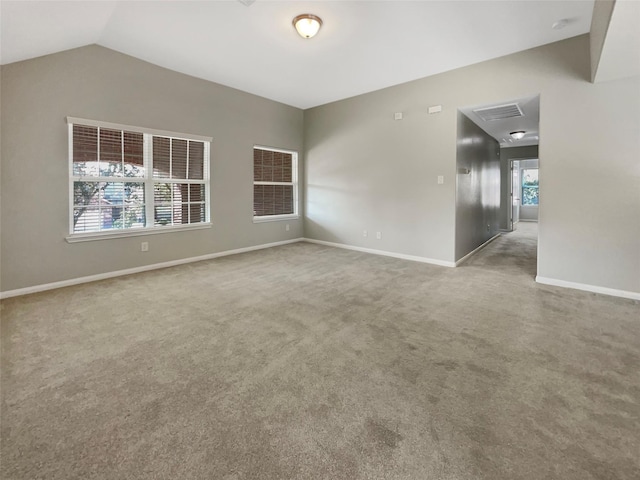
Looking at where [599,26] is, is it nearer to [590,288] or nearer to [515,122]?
[590,288]

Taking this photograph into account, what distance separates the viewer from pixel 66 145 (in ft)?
11.7

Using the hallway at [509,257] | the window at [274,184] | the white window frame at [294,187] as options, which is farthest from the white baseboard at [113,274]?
the hallway at [509,257]

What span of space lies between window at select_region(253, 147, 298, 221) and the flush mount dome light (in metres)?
2.79

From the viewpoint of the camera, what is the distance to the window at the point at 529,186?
39.8ft

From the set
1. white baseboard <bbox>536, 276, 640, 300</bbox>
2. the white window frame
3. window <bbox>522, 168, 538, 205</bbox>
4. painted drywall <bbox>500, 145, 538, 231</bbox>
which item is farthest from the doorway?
the white window frame

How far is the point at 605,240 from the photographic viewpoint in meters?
3.43

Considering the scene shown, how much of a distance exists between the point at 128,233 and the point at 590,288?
19.3 feet

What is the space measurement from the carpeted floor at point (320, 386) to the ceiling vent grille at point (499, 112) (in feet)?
9.09

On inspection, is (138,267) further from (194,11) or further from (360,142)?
(360,142)

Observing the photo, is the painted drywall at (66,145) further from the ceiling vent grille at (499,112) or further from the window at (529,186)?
the window at (529,186)

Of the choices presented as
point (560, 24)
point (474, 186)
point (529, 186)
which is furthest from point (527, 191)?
point (560, 24)

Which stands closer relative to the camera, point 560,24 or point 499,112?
point 560,24

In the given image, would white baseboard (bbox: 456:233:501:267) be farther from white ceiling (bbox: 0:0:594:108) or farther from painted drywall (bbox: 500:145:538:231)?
white ceiling (bbox: 0:0:594:108)

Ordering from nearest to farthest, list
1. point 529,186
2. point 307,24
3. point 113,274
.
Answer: point 307,24 < point 113,274 < point 529,186
